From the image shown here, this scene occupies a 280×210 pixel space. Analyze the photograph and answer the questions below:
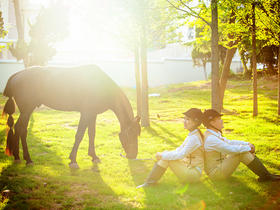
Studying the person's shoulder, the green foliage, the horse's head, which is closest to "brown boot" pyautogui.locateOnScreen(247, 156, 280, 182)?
the person's shoulder

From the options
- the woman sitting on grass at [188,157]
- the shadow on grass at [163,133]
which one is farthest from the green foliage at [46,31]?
the woman sitting on grass at [188,157]

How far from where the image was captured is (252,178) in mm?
5906

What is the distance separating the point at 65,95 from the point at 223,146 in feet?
13.9

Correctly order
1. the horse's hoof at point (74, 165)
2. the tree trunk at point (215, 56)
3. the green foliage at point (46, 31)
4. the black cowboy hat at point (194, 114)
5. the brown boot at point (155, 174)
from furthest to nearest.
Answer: the green foliage at point (46, 31)
the tree trunk at point (215, 56)
the horse's hoof at point (74, 165)
the brown boot at point (155, 174)
the black cowboy hat at point (194, 114)

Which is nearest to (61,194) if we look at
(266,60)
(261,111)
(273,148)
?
(273,148)

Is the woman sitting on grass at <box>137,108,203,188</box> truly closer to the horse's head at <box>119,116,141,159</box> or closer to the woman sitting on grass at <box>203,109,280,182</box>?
the woman sitting on grass at <box>203,109,280,182</box>

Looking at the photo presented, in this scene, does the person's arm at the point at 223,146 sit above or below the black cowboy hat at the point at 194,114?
below

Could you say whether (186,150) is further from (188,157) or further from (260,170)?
(260,170)

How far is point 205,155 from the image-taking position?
5363 millimetres

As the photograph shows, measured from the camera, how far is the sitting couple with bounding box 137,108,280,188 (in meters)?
5.02

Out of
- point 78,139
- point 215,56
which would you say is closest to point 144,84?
point 215,56

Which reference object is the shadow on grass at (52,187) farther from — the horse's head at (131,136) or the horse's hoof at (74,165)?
the horse's head at (131,136)

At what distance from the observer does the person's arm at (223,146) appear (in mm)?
4945

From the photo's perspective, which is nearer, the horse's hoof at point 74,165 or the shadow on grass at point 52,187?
the shadow on grass at point 52,187
